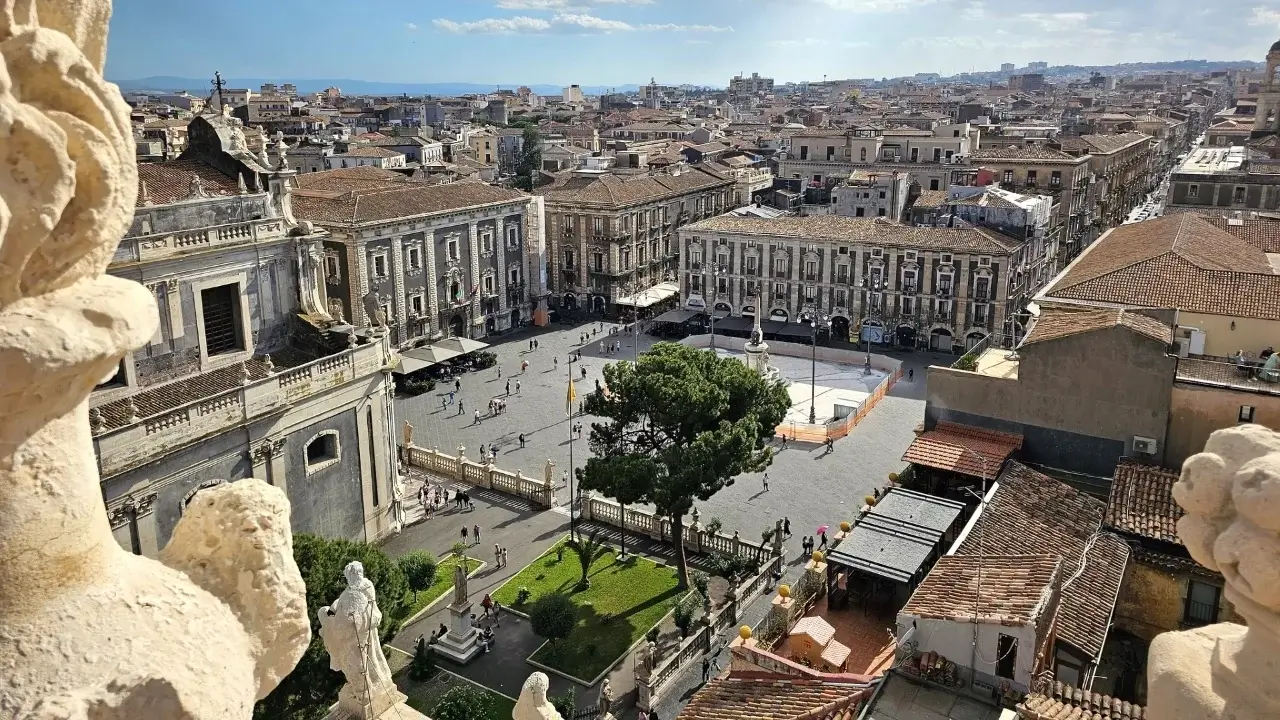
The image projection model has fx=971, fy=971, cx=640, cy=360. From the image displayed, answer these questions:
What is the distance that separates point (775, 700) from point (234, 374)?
67.1 feet

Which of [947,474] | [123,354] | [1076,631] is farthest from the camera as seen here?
[947,474]

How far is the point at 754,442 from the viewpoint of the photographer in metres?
29.6

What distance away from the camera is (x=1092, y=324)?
25094mm

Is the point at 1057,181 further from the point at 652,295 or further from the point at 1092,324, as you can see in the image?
the point at 1092,324

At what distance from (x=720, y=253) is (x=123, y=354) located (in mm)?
64431

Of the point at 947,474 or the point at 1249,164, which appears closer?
the point at 947,474

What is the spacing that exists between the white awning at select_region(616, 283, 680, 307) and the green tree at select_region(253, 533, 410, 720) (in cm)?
4698

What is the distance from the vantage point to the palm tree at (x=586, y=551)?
99.7 feet

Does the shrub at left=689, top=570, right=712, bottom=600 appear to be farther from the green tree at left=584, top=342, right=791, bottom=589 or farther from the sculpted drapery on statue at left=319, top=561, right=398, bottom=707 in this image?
the sculpted drapery on statue at left=319, top=561, right=398, bottom=707

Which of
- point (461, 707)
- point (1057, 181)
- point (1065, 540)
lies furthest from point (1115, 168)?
point (461, 707)

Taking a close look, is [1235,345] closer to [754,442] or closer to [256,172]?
[754,442]

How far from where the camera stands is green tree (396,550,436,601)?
28.2m

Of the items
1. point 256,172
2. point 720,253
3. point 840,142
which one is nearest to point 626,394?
point 256,172

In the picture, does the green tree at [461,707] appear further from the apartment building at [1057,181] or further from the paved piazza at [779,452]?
the apartment building at [1057,181]
